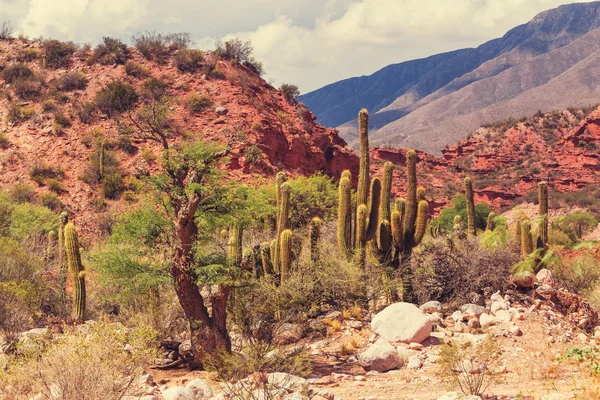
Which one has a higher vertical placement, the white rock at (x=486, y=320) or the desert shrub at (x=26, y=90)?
the desert shrub at (x=26, y=90)

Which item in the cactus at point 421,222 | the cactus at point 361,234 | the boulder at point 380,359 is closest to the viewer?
the boulder at point 380,359

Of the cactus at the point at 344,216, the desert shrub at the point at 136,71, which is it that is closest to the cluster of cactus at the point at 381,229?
the cactus at the point at 344,216

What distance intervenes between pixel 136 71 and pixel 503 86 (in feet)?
354

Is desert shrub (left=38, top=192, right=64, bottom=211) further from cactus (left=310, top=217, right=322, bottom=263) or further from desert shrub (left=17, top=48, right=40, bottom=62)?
cactus (left=310, top=217, right=322, bottom=263)

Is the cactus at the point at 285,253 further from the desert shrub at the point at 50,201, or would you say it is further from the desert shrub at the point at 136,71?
the desert shrub at the point at 136,71

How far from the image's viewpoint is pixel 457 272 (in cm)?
1327

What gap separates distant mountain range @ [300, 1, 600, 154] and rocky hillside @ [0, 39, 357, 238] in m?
41.7

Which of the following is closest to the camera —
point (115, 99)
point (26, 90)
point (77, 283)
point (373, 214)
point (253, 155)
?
point (77, 283)

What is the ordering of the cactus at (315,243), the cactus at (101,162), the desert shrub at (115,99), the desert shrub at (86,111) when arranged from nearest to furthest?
the cactus at (315,243)
the cactus at (101,162)
the desert shrub at (86,111)
the desert shrub at (115,99)

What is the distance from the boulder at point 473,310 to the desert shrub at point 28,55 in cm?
3584

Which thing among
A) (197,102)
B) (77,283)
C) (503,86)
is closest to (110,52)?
(197,102)

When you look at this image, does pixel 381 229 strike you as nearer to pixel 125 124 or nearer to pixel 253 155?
pixel 253 155

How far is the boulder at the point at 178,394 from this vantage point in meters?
7.35

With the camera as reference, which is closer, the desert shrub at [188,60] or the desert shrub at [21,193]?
the desert shrub at [21,193]
